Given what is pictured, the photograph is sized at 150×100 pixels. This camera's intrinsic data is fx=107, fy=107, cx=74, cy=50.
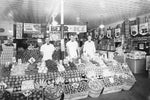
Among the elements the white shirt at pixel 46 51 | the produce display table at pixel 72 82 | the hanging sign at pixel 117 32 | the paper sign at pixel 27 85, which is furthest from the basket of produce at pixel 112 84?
the hanging sign at pixel 117 32

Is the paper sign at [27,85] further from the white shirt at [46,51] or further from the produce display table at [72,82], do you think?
the white shirt at [46,51]

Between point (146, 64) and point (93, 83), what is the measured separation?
13.5ft

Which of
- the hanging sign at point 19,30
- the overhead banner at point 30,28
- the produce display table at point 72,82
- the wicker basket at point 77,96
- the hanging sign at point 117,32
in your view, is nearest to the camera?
the produce display table at point 72,82

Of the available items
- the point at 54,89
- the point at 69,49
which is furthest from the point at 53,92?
the point at 69,49

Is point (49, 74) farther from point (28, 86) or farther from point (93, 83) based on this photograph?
point (93, 83)

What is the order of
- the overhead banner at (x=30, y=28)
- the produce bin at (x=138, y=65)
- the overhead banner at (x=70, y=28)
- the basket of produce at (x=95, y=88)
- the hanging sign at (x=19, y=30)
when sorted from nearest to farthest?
the basket of produce at (x=95, y=88), the overhead banner at (x=70, y=28), the produce bin at (x=138, y=65), the overhead banner at (x=30, y=28), the hanging sign at (x=19, y=30)

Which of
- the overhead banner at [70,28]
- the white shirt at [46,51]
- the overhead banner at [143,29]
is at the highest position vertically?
the overhead banner at [143,29]

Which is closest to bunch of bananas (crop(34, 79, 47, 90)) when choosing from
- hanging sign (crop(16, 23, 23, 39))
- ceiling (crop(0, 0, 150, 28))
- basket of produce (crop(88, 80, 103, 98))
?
basket of produce (crop(88, 80, 103, 98))

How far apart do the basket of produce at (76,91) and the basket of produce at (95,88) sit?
114 mm

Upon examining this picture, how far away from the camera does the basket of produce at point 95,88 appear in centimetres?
250

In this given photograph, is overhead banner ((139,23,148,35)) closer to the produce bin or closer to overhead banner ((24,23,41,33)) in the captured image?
the produce bin

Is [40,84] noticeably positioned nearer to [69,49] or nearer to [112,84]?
[112,84]

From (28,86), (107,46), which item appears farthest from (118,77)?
(107,46)

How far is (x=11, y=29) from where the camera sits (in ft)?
30.2
